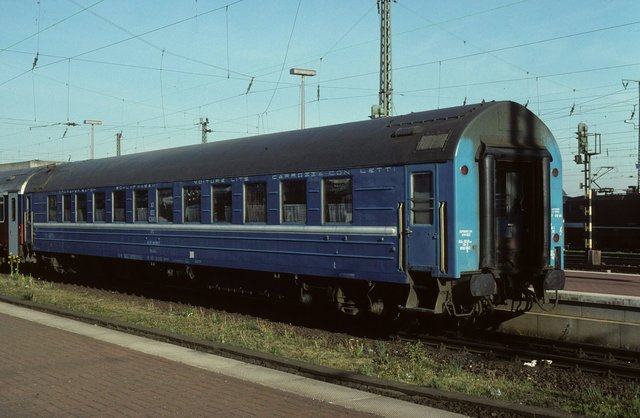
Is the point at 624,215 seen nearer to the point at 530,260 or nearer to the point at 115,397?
the point at 530,260

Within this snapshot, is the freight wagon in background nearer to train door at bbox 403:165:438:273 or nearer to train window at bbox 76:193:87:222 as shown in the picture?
train window at bbox 76:193:87:222

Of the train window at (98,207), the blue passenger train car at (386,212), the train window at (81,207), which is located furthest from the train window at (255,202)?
the train window at (81,207)

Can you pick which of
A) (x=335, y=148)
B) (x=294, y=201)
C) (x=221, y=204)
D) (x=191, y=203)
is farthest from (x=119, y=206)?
(x=335, y=148)

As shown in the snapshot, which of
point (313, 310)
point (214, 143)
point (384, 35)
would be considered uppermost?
point (384, 35)

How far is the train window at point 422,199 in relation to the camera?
1021 cm

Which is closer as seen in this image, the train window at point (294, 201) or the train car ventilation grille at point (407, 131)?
the train car ventilation grille at point (407, 131)

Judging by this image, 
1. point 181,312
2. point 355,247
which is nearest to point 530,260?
point 355,247

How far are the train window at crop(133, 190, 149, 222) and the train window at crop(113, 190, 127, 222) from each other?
55cm

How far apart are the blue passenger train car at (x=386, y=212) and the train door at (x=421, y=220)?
16 mm

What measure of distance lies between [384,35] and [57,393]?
20.6 metres

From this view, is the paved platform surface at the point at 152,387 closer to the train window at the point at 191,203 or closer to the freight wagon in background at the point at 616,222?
the train window at the point at 191,203

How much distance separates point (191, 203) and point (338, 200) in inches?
186

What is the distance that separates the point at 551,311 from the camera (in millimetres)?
11742

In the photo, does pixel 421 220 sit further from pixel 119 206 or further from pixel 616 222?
pixel 616 222
